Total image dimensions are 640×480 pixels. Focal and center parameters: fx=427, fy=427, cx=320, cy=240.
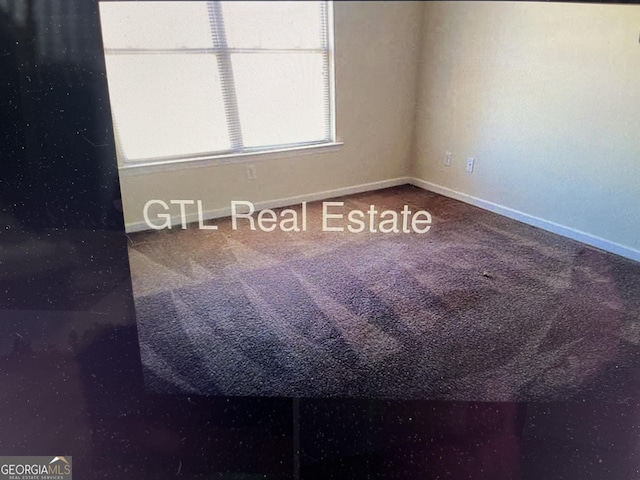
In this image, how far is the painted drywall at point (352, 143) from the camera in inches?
23.3

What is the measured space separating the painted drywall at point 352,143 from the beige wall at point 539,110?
0.03 meters

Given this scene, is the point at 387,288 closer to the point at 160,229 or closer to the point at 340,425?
the point at 340,425

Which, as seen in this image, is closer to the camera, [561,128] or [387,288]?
[561,128]

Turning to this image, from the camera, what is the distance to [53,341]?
30.6 inches

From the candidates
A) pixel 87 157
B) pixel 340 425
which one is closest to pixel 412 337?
pixel 340 425

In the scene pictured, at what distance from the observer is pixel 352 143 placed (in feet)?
2.28

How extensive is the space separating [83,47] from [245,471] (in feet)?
2.55

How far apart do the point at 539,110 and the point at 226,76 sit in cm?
49

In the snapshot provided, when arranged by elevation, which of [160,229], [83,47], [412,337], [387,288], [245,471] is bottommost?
[245,471]

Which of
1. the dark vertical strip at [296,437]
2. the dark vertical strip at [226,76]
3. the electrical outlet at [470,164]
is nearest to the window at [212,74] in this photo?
the dark vertical strip at [226,76]

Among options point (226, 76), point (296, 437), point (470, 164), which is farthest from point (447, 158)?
point (296, 437)

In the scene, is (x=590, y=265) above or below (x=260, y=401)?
above

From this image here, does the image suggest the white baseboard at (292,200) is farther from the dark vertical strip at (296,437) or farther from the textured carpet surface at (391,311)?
the dark vertical strip at (296,437)

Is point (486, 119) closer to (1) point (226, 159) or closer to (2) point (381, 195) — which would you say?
(2) point (381, 195)
